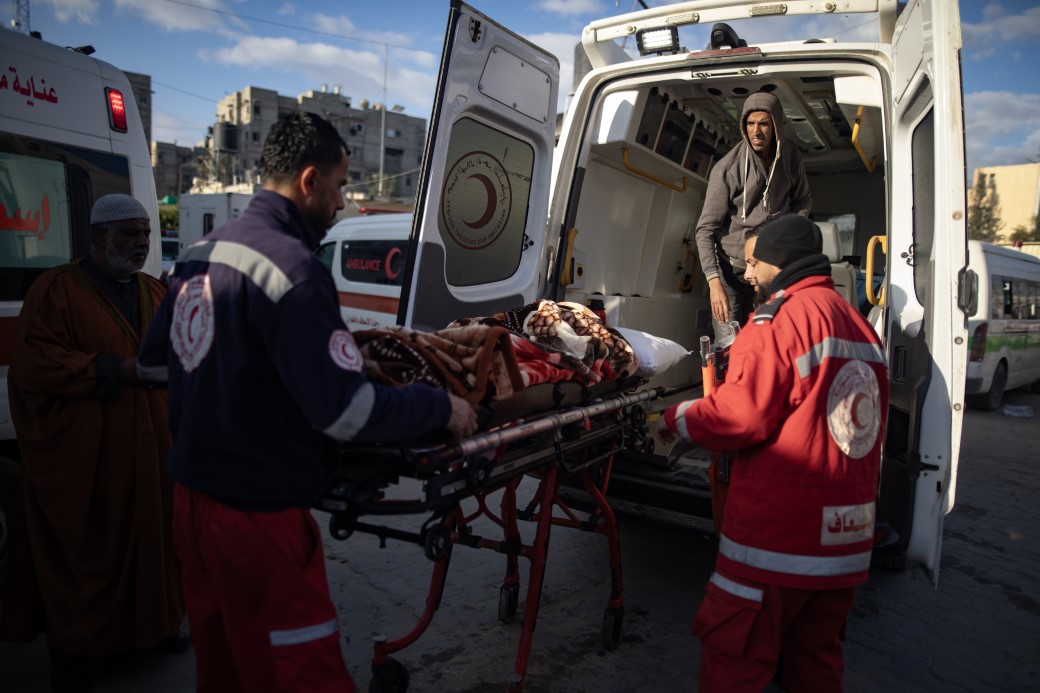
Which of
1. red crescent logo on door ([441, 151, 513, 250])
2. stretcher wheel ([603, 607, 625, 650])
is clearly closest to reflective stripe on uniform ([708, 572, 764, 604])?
stretcher wheel ([603, 607, 625, 650])

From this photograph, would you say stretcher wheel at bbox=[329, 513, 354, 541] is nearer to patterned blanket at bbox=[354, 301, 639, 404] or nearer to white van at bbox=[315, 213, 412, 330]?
patterned blanket at bbox=[354, 301, 639, 404]

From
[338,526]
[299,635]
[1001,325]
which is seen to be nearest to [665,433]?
[338,526]

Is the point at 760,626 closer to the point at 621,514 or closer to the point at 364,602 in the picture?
the point at 621,514

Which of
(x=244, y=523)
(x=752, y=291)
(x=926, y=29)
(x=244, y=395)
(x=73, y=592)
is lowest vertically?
(x=73, y=592)

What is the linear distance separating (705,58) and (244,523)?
3483 mm

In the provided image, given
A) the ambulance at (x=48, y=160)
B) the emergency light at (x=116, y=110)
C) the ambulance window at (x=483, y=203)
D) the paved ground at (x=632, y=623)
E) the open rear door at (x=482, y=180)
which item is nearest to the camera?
the paved ground at (x=632, y=623)

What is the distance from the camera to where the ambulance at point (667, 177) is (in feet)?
9.29

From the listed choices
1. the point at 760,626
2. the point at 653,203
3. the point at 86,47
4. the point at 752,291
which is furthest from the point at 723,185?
the point at 86,47

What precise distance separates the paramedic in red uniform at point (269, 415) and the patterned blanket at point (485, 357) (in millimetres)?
283

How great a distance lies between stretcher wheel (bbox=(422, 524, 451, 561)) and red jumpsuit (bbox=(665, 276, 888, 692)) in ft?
2.74

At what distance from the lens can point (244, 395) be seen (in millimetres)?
1651

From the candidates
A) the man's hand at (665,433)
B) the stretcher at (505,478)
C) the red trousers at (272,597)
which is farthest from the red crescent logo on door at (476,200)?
the red trousers at (272,597)

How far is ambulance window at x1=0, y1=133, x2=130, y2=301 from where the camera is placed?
11.0 feet

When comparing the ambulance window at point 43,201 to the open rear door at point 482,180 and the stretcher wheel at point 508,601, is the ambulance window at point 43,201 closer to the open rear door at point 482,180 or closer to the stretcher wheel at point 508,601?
the open rear door at point 482,180
